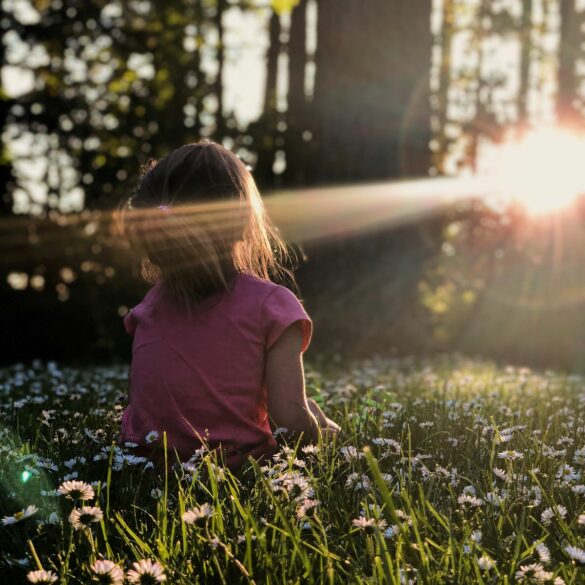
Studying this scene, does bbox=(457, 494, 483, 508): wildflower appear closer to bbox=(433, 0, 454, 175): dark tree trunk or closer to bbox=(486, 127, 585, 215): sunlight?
bbox=(433, 0, 454, 175): dark tree trunk

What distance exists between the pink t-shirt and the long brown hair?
10 centimetres

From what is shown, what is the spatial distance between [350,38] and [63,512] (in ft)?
35.0

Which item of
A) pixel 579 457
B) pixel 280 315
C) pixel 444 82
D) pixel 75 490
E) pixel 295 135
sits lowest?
pixel 579 457

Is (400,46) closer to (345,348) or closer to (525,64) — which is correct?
(345,348)

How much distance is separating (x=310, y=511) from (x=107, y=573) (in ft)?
2.03

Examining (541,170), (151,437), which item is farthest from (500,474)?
(541,170)

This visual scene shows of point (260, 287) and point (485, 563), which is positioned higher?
point (260, 287)

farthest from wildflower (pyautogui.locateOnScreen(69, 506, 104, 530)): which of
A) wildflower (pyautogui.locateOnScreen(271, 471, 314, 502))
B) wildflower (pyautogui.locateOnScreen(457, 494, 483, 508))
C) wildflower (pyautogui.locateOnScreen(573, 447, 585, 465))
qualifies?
wildflower (pyautogui.locateOnScreen(573, 447, 585, 465))

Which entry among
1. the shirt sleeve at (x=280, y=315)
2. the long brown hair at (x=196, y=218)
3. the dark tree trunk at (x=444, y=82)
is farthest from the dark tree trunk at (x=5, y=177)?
the shirt sleeve at (x=280, y=315)

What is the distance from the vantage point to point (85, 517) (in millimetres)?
1983

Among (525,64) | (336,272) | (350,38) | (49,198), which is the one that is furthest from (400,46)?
(525,64)

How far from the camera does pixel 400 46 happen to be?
1216cm

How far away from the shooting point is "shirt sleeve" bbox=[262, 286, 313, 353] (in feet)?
9.55

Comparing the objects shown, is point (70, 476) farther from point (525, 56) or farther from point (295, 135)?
point (525, 56)
